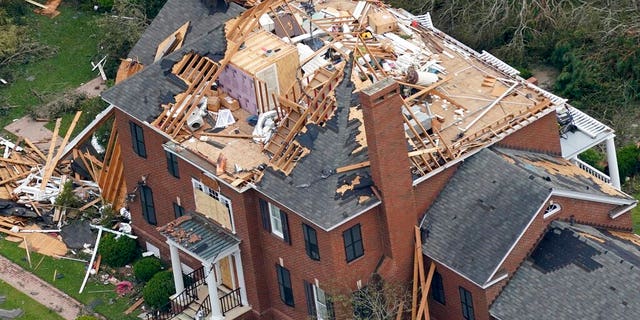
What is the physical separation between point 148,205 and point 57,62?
15.5 meters

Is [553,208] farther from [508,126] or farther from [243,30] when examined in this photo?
[243,30]

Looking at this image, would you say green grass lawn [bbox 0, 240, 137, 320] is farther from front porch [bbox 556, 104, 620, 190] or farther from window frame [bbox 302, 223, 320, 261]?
front porch [bbox 556, 104, 620, 190]

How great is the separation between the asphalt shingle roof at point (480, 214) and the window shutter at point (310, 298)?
380 cm

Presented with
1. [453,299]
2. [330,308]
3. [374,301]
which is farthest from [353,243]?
Result: [453,299]

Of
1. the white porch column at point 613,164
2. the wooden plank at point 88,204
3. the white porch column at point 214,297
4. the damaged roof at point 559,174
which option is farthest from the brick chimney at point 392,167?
the wooden plank at point 88,204

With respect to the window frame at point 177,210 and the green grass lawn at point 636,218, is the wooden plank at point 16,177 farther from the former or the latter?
the green grass lawn at point 636,218

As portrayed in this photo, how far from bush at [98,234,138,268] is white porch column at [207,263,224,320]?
5.16 meters

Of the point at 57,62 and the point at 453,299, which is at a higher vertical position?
the point at 453,299

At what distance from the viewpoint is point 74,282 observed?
55.8 meters

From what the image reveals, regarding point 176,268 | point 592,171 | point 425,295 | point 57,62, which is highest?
point 425,295

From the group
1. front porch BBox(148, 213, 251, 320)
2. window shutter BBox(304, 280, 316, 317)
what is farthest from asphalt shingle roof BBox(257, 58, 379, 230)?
front porch BBox(148, 213, 251, 320)

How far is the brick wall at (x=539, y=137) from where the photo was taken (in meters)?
51.1

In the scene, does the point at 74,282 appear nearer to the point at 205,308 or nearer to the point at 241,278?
the point at 205,308

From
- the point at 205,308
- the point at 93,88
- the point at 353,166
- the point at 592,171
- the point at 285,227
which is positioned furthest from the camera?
the point at 93,88
